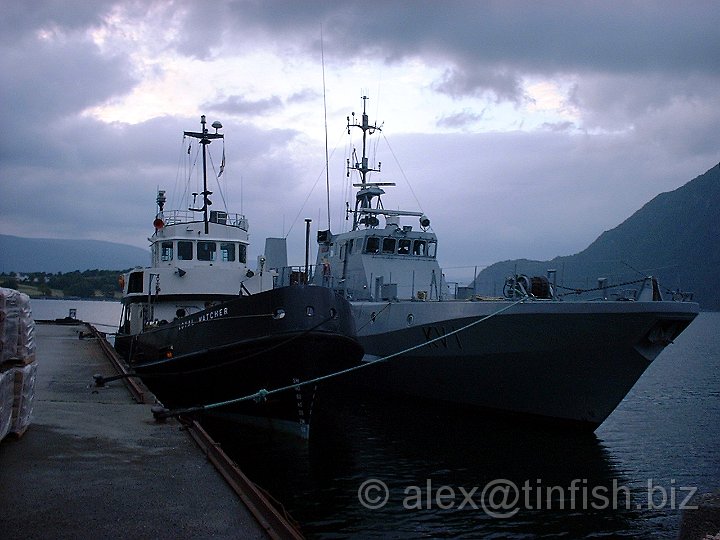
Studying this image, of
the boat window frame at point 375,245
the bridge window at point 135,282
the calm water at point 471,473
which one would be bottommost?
the calm water at point 471,473

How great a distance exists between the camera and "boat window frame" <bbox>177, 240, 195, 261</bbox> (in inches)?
765

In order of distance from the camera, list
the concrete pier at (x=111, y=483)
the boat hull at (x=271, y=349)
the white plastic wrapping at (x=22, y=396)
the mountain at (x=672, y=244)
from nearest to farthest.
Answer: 1. the concrete pier at (x=111, y=483)
2. the white plastic wrapping at (x=22, y=396)
3. the boat hull at (x=271, y=349)
4. the mountain at (x=672, y=244)

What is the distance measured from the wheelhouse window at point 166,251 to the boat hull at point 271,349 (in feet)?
17.9

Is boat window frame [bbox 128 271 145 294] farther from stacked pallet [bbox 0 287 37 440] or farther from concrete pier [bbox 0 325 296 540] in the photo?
stacked pallet [bbox 0 287 37 440]

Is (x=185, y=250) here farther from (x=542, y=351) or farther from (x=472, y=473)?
(x=472, y=473)

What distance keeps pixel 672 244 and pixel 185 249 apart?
4606 inches

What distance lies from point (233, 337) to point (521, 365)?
7.45 meters

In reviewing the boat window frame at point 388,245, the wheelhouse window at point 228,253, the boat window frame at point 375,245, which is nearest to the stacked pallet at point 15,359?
the wheelhouse window at point 228,253

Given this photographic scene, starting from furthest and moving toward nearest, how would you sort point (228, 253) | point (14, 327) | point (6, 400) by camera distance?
point (228, 253), point (14, 327), point (6, 400)

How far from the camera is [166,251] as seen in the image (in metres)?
19.8

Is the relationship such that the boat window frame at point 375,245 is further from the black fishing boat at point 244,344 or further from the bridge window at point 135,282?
the bridge window at point 135,282

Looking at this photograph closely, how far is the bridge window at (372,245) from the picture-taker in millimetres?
23547

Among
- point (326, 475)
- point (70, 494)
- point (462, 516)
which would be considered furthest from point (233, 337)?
point (70, 494)

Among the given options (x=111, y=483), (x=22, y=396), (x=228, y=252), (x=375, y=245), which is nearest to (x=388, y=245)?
(x=375, y=245)
